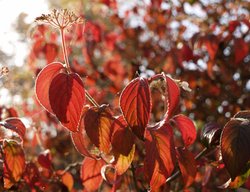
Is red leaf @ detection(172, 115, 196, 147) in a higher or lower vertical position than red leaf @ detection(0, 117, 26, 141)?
lower

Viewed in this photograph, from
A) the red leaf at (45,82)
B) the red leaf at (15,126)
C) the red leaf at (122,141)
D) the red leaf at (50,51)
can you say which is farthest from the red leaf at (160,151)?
the red leaf at (50,51)

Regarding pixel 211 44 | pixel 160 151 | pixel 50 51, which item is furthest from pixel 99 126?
pixel 211 44

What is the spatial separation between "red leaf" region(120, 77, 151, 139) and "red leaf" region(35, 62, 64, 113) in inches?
8.5

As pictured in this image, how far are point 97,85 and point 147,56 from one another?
58 centimetres

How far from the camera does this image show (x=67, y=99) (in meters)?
1.17

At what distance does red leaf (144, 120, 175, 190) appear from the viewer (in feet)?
4.00

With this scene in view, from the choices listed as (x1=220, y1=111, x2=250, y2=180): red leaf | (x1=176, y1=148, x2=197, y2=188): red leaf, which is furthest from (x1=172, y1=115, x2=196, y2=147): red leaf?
(x1=220, y1=111, x2=250, y2=180): red leaf

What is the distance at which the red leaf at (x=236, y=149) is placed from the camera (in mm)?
1098

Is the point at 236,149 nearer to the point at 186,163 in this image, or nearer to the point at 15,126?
the point at 186,163

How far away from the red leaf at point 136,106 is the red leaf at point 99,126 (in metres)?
0.14

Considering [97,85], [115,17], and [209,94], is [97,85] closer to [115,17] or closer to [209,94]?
[115,17]

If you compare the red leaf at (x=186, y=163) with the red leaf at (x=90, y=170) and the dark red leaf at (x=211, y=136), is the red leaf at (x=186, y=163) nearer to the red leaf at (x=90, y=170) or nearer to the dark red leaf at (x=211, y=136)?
the dark red leaf at (x=211, y=136)

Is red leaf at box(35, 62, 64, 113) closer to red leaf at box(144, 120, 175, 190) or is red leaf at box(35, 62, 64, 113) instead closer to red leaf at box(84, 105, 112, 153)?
red leaf at box(84, 105, 112, 153)

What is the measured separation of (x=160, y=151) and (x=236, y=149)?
222mm
